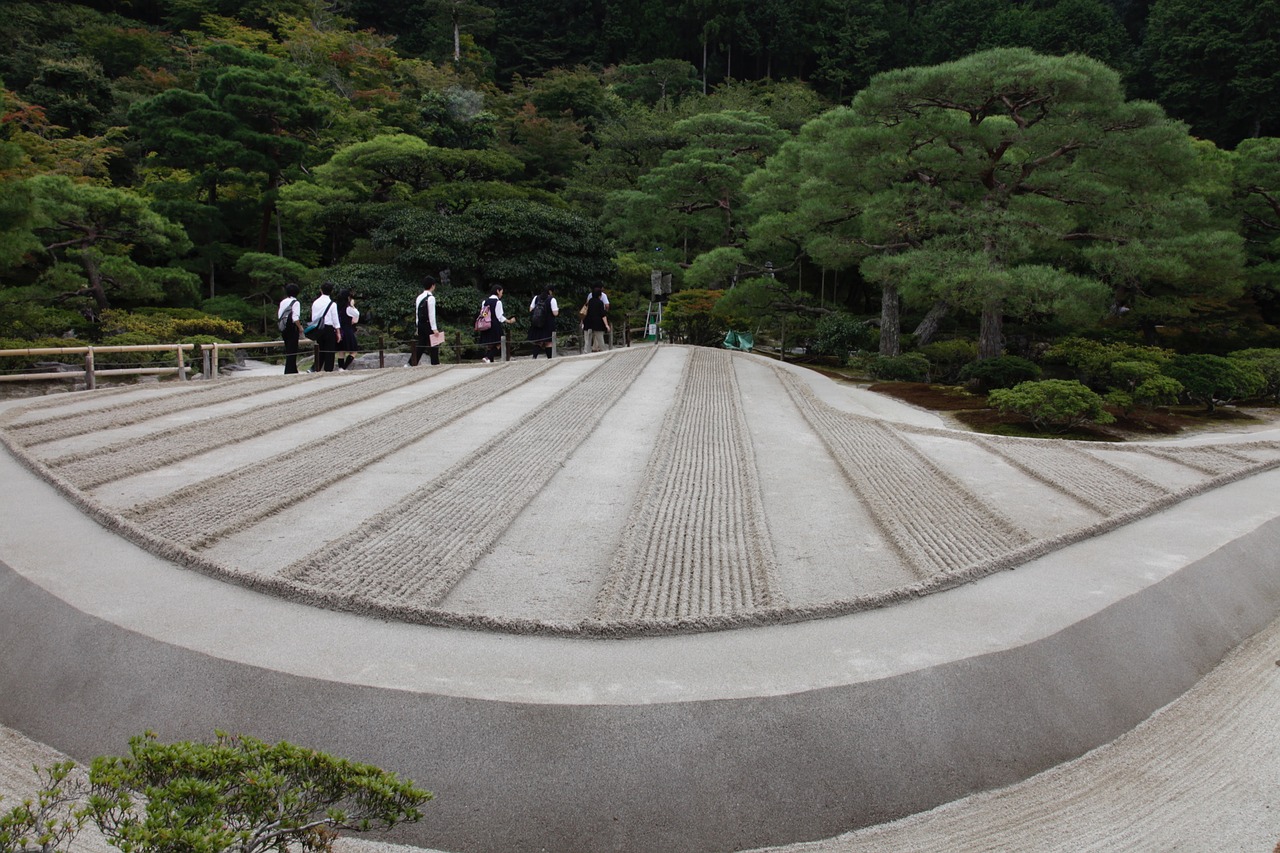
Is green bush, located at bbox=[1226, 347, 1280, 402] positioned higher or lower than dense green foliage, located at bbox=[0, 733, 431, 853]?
higher

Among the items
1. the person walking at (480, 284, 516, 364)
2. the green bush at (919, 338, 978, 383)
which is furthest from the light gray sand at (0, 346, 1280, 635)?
the green bush at (919, 338, 978, 383)

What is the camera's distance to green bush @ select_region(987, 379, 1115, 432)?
25.8 ft

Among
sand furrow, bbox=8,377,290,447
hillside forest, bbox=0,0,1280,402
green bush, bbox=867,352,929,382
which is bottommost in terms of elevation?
sand furrow, bbox=8,377,290,447

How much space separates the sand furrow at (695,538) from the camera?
296cm

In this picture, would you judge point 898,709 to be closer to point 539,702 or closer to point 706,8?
point 539,702

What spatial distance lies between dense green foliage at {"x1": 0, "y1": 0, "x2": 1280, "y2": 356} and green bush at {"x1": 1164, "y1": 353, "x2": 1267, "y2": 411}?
2.64 ft

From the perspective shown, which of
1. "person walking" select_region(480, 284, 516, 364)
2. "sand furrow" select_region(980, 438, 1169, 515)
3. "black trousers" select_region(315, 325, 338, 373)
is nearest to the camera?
"sand furrow" select_region(980, 438, 1169, 515)

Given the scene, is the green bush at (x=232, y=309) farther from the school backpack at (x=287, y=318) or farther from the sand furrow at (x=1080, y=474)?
the sand furrow at (x=1080, y=474)

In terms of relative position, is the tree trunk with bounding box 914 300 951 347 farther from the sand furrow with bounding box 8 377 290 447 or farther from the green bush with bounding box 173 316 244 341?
the green bush with bounding box 173 316 244 341

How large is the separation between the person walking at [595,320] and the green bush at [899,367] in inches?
167

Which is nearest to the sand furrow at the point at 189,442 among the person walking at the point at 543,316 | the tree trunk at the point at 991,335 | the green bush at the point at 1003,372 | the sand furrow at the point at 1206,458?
the person walking at the point at 543,316

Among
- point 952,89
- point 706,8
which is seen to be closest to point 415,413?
point 952,89

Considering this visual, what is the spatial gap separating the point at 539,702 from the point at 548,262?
1388 cm

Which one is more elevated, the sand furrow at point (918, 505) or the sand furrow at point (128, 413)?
the sand furrow at point (128, 413)
